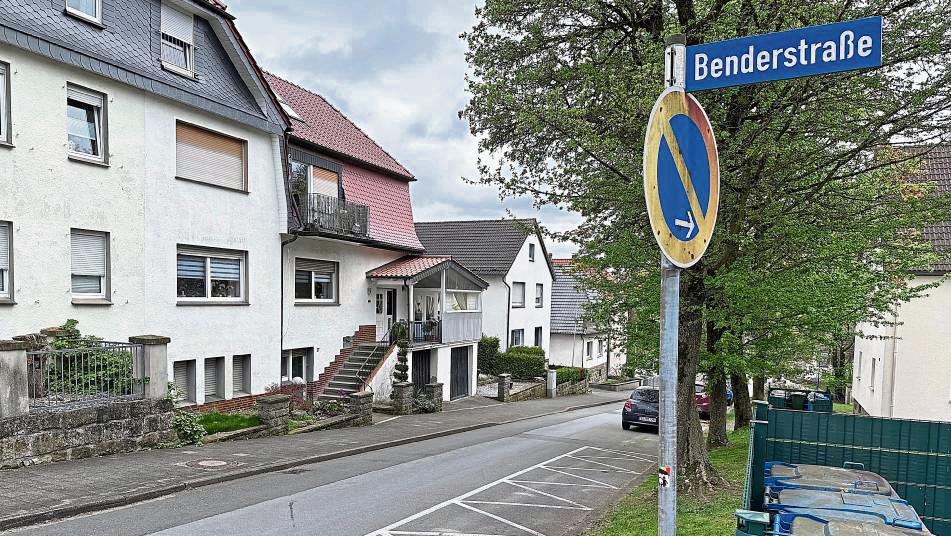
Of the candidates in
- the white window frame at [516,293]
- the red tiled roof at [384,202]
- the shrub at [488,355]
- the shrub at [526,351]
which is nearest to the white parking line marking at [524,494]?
the red tiled roof at [384,202]

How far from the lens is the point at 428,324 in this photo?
25.6 metres

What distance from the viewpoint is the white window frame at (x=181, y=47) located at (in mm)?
15650

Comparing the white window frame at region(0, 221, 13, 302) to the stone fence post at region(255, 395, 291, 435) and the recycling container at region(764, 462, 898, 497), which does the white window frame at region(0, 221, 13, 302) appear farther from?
the recycling container at region(764, 462, 898, 497)

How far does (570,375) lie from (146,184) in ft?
86.8

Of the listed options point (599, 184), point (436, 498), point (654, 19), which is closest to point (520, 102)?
point (599, 184)

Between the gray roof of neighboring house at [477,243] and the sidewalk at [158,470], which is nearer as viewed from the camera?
the sidewalk at [158,470]

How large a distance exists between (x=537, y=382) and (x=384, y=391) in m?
12.6

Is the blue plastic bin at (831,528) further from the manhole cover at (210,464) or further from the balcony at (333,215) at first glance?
the balcony at (333,215)

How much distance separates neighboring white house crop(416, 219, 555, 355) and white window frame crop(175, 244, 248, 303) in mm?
20077

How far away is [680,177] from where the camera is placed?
3.53 metres

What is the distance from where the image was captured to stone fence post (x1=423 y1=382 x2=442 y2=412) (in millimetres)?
23547

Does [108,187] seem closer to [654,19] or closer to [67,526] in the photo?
[67,526]

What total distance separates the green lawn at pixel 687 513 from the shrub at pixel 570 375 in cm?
2414

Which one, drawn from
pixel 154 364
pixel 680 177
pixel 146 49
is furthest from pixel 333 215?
pixel 680 177
